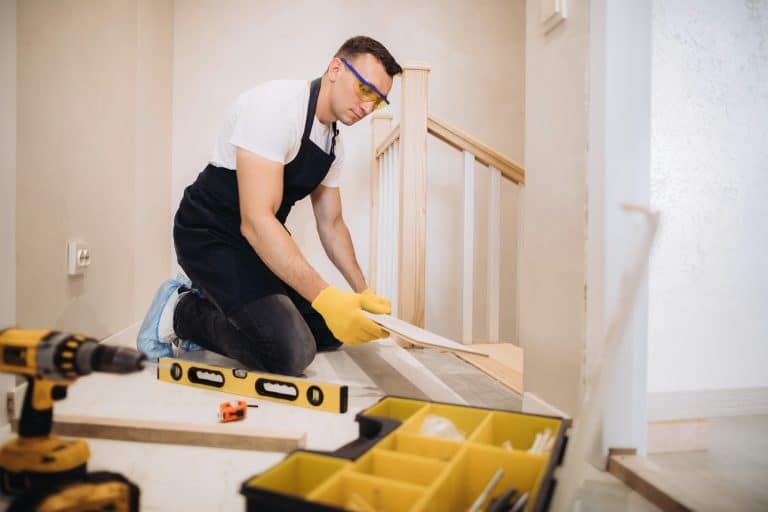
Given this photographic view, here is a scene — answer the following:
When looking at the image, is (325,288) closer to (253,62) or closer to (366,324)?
(366,324)

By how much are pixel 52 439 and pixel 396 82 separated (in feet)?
9.32

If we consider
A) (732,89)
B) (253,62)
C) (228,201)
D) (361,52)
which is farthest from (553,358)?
(253,62)

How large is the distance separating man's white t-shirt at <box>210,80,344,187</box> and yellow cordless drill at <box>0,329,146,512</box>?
954 mm

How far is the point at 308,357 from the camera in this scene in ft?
5.79

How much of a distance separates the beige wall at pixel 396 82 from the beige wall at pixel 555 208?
194cm

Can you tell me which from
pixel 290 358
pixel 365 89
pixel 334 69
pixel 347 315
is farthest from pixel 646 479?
pixel 334 69

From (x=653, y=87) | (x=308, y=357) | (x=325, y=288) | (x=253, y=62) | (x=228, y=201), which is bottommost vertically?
(x=308, y=357)

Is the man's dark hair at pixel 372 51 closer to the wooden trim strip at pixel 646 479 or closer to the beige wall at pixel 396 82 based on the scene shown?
the wooden trim strip at pixel 646 479

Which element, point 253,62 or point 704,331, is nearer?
point 704,331

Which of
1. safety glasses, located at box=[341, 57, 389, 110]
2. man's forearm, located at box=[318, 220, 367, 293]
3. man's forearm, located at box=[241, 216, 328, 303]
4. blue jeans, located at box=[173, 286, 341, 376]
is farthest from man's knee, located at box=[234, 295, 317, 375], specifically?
safety glasses, located at box=[341, 57, 389, 110]

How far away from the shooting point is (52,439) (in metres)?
0.79

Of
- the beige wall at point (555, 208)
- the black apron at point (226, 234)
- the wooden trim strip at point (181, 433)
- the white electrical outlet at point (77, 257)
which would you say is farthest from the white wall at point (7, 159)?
the beige wall at point (555, 208)

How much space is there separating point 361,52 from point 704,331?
49.7 inches

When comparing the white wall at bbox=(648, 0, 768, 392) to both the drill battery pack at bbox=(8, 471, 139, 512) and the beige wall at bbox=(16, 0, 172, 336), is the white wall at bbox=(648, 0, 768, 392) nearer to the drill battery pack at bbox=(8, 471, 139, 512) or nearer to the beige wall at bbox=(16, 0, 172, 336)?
the drill battery pack at bbox=(8, 471, 139, 512)
